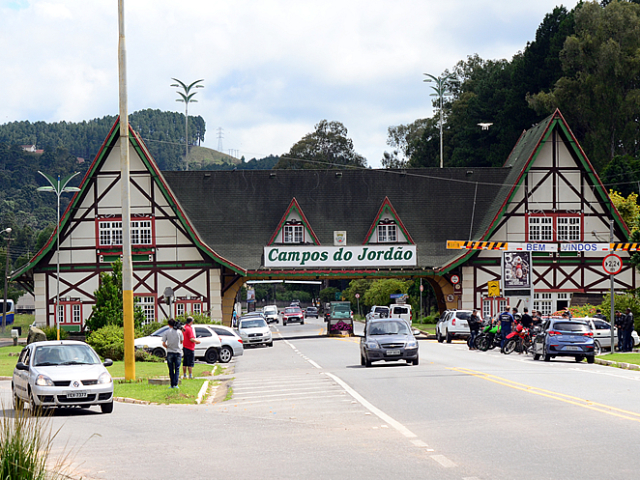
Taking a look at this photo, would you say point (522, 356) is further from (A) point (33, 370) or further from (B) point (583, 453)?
(B) point (583, 453)

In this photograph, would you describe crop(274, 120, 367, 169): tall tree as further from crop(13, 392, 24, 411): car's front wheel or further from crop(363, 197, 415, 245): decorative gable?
crop(13, 392, 24, 411): car's front wheel

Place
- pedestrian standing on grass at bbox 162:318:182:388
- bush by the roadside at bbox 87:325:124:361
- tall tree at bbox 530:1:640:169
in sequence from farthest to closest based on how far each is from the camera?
tall tree at bbox 530:1:640:169, bush by the roadside at bbox 87:325:124:361, pedestrian standing on grass at bbox 162:318:182:388

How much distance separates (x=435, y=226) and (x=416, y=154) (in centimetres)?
4255

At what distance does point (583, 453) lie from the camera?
10.9 metres

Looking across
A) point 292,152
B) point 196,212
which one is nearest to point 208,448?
point 196,212

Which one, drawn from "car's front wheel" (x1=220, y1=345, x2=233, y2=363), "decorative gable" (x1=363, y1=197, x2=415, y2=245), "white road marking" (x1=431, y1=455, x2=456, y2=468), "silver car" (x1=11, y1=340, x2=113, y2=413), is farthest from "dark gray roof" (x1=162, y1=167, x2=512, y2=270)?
"white road marking" (x1=431, y1=455, x2=456, y2=468)

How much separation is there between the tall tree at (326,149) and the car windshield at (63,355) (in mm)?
90171

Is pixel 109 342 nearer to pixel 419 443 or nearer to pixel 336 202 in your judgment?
pixel 419 443

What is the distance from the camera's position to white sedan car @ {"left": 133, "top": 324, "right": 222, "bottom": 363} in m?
33.9

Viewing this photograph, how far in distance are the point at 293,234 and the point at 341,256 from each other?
4.00m

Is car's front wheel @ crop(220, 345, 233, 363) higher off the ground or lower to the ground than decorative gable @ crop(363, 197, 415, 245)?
lower

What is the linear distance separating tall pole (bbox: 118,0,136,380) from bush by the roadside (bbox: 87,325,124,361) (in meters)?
8.78

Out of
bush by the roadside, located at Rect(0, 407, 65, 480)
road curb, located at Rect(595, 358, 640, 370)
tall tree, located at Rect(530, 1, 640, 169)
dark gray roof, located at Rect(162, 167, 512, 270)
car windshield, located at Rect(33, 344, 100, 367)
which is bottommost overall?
road curb, located at Rect(595, 358, 640, 370)

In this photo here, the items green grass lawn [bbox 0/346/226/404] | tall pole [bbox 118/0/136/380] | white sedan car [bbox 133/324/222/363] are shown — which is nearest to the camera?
green grass lawn [bbox 0/346/226/404]
